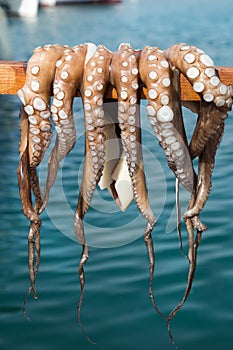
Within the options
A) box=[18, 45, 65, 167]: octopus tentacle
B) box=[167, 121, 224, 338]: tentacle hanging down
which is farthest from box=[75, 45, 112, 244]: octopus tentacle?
box=[167, 121, 224, 338]: tentacle hanging down

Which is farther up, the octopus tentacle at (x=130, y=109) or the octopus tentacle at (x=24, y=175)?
the octopus tentacle at (x=130, y=109)

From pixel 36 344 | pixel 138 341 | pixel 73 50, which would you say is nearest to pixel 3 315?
pixel 36 344

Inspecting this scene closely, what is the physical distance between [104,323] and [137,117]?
96.9 inches

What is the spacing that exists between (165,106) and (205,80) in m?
0.14

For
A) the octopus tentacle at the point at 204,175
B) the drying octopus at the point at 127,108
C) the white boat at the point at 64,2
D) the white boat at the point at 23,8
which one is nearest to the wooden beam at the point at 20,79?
the drying octopus at the point at 127,108

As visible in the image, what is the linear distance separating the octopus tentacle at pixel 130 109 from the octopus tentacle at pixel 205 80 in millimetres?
123

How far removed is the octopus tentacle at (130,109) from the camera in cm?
200

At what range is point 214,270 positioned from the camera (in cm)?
497

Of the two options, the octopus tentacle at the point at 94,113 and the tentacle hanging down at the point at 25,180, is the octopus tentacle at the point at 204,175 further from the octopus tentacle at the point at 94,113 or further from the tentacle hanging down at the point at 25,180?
the tentacle hanging down at the point at 25,180

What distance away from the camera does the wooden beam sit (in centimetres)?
205

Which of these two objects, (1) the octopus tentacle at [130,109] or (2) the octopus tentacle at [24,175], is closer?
(1) the octopus tentacle at [130,109]

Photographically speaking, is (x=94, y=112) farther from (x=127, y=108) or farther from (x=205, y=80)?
(x=205, y=80)

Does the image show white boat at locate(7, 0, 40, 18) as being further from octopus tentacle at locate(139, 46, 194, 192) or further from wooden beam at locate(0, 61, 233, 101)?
octopus tentacle at locate(139, 46, 194, 192)

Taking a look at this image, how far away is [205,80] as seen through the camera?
6.40 feet
